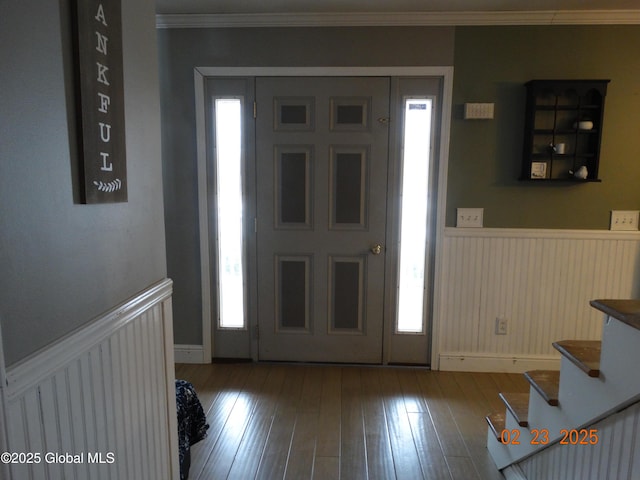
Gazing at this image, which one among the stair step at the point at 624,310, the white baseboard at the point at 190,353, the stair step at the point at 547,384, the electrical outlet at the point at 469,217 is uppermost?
the electrical outlet at the point at 469,217

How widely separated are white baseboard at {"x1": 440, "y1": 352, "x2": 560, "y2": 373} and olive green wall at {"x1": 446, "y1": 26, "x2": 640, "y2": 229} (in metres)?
0.98

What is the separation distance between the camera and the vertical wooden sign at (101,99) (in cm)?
94

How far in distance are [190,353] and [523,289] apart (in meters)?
2.55

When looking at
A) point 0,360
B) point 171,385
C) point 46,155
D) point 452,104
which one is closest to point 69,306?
point 0,360

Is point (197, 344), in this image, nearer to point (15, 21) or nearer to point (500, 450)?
point (500, 450)

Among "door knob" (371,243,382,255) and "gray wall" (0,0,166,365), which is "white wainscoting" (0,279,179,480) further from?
"door knob" (371,243,382,255)

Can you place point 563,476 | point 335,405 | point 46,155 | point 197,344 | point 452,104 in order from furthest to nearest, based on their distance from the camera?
point 197,344, point 452,104, point 335,405, point 563,476, point 46,155

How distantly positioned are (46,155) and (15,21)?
260 mm

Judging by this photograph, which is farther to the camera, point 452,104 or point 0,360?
Result: point 452,104

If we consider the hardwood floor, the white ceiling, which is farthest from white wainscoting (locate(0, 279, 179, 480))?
the white ceiling

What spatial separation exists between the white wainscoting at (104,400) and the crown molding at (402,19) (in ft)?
6.73

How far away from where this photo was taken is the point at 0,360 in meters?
0.71

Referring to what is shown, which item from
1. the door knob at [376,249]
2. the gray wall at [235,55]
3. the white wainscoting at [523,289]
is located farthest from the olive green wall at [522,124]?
the door knob at [376,249]
